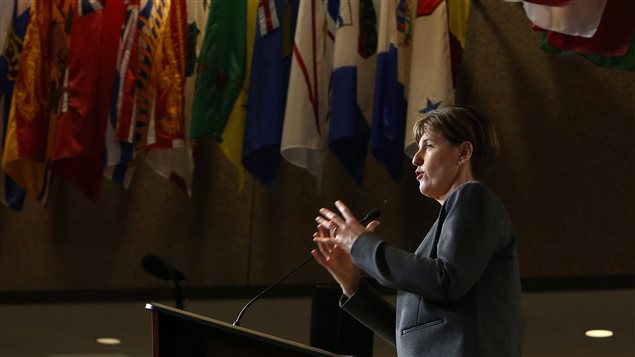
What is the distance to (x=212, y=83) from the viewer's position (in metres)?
5.79

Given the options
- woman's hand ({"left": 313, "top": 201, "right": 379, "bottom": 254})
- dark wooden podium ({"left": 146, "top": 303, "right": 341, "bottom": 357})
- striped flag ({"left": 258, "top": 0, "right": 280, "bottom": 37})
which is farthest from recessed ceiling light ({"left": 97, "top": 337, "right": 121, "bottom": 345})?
woman's hand ({"left": 313, "top": 201, "right": 379, "bottom": 254})

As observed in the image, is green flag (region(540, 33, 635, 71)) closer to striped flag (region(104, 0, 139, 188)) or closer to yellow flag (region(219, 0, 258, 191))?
yellow flag (region(219, 0, 258, 191))

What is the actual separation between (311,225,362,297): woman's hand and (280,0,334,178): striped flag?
3.19 meters

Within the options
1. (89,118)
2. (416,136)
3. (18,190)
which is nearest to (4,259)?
(18,190)

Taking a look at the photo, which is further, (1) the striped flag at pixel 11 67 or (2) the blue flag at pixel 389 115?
(1) the striped flag at pixel 11 67

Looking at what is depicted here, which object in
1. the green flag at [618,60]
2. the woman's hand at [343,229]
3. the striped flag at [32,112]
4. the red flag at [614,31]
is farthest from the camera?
the striped flag at [32,112]

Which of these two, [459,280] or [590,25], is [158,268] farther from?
[590,25]

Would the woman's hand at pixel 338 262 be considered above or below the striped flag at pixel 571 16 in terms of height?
below

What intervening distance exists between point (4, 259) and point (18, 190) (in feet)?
1.77

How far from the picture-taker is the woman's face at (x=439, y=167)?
7.70 ft

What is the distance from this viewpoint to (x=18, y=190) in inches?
241

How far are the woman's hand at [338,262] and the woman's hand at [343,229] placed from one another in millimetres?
20

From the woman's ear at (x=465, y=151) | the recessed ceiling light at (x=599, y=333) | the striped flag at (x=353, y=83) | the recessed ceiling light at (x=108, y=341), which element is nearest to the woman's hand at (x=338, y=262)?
the woman's ear at (x=465, y=151)

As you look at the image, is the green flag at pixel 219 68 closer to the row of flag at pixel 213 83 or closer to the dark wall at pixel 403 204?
the row of flag at pixel 213 83
